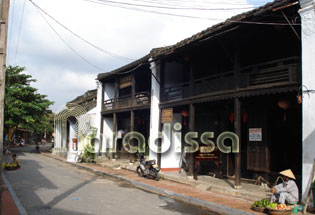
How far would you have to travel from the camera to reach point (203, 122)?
1576cm

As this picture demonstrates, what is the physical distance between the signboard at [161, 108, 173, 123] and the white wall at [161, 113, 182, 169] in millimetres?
1025

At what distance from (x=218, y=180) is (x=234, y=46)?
5871mm

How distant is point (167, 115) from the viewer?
51.4 ft

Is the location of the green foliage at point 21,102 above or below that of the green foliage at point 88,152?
above

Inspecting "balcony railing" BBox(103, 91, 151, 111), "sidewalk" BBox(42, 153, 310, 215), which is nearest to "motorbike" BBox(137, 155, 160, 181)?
"sidewalk" BBox(42, 153, 310, 215)

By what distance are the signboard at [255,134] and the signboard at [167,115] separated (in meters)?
4.22

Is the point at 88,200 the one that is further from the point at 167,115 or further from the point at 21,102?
the point at 21,102

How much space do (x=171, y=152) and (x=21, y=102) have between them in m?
19.8

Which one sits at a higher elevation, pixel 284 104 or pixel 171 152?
pixel 284 104

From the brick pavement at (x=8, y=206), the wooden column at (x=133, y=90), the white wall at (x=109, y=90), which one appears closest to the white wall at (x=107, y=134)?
the white wall at (x=109, y=90)

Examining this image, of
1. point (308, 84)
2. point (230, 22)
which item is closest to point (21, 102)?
point (230, 22)

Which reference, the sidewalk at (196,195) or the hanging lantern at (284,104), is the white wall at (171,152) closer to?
the sidewalk at (196,195)

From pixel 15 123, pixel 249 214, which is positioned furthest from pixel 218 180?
pixel 15 123

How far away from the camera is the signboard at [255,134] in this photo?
39.8 feet
